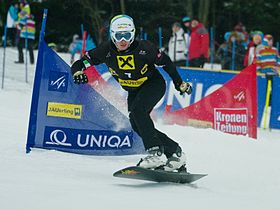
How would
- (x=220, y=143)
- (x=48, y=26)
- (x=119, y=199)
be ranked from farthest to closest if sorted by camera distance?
(x=48, y=26) → (x=220, y=143) → (x=119, y=199)

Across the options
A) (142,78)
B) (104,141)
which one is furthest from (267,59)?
(142,78)

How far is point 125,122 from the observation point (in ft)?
27.4

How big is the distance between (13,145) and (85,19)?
20.1 m

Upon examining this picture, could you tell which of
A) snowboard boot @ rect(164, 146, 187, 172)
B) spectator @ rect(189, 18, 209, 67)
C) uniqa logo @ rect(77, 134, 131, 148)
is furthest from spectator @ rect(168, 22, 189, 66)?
snowboard boot @ rect(164, 146, 187, 172)

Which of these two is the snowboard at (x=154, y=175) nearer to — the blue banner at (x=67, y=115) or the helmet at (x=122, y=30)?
the helmet at (x=122, y=30)

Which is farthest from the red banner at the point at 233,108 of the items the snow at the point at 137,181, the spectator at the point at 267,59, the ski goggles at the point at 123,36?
the ski goggles at the point at 123,36

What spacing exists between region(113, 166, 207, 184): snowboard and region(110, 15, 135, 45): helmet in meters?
1.30

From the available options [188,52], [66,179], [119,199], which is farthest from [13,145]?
[188,52]

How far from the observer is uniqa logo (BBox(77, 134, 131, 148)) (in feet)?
27.1

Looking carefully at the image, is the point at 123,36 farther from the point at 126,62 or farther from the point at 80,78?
the point at 80,78

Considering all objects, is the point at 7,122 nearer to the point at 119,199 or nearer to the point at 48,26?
Answer: the point at 119,199

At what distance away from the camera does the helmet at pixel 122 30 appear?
6.64 m

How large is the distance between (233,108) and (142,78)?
452cm

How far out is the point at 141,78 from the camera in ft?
22.6
